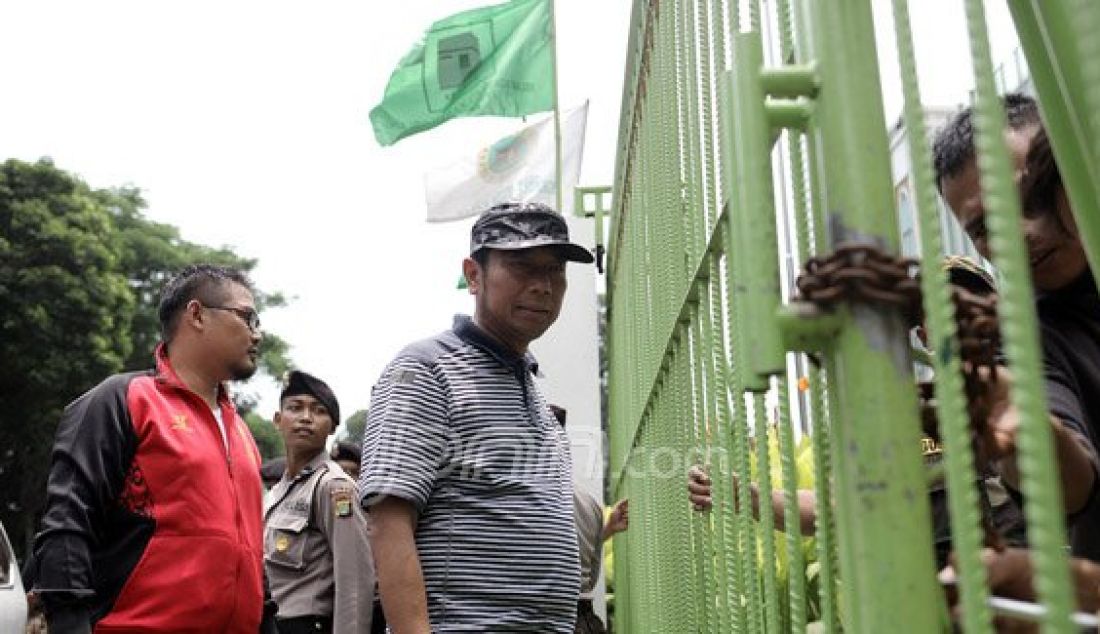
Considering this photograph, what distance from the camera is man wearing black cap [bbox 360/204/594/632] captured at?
2150 millimetres

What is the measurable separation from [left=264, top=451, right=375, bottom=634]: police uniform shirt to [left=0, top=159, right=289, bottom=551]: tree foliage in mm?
17962

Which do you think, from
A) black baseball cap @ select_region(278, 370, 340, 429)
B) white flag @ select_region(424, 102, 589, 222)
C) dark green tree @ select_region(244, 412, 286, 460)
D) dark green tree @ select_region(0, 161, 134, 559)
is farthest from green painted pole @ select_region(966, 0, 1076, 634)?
dark green tree @ select_region(244, 412, 286, 460)

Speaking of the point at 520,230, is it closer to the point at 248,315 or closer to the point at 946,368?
the point at 248,315

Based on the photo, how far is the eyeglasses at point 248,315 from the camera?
10.4 ft

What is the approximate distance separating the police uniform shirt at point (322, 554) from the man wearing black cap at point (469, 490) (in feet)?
5.63

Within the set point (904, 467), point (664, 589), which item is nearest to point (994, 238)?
point (904, 467)

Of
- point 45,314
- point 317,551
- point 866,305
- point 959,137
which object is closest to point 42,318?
point 45,314

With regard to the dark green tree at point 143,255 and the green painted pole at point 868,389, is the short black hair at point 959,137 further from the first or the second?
the dark green tree at point 143,255

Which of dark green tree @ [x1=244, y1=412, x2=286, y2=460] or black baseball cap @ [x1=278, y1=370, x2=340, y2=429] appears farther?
dark green tree @ [x1=244, y1=412, x2=286, y2=460]

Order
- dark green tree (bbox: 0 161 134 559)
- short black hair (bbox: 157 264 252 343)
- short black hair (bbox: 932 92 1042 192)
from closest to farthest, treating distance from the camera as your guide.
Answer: short black hair (bbox: 932 92 1042 192) → short black hair (bbox: 157 264 252 343) → dark green tree (bbox: 0 161 134 559)

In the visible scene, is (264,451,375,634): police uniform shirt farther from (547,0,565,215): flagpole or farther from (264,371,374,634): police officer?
(547,0,565,215): flagpole

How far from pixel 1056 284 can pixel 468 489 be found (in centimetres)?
129

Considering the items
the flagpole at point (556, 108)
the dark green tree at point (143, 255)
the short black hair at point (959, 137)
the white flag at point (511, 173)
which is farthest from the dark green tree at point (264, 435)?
the short black hair at point (959, 137)

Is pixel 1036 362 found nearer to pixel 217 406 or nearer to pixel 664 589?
pixel 664 589
